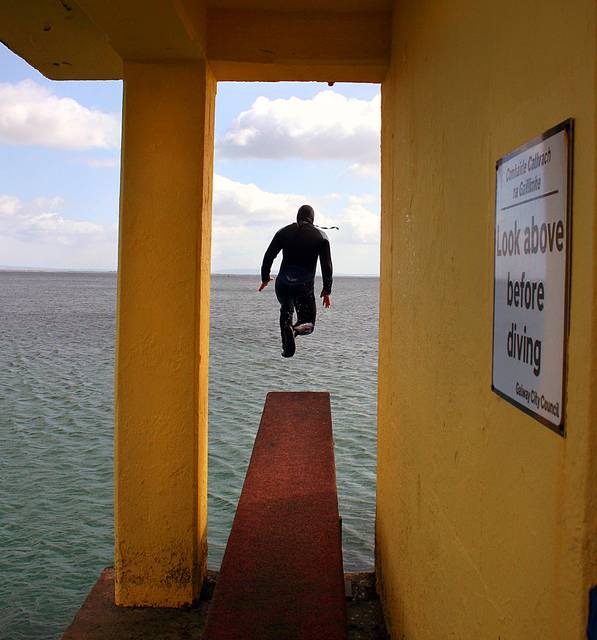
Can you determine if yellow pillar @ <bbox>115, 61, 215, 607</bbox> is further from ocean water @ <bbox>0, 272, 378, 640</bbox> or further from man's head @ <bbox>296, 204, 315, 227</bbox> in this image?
ocean water @ <bbox>0, 272, 378, 640</bbox>

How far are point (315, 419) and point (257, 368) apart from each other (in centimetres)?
1407

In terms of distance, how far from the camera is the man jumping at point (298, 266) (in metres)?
5.98

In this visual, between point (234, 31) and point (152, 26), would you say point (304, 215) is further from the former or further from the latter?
point (152, 26)

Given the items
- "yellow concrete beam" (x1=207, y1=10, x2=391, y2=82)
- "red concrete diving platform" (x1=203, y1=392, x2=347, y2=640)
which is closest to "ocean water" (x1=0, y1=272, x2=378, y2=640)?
"red concrete diving platform" (x1=203, y1=392, x2=347, y2=640)

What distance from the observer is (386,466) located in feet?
13.8

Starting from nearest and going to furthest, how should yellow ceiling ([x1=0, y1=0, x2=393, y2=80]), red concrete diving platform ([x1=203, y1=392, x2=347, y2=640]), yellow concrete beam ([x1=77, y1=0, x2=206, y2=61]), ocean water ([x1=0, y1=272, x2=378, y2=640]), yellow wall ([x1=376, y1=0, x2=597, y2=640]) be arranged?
1. yellow wall ([x1=376, y1=0, x2=597, y2=640])
2. red concrete diving platform ([x1=203, y1=392, x2=347, y2=640])
3. yellow concrete beam ([x1=77, y1=0, x2=206, y2=61])
4. yellow ceiling ([x1=0, y1=0, x2=393, y2=80])
5. ocean water ([x1=0, y1=272, x2=378, y2=640])

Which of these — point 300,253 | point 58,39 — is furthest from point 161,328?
point 300,253

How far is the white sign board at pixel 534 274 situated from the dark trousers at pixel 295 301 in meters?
4.32

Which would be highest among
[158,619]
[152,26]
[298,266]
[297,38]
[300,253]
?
[297,38]

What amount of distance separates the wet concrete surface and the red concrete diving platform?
2.73 feet

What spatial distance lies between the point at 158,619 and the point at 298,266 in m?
3.00

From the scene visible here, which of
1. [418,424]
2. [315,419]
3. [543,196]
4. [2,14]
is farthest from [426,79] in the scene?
[315,419]

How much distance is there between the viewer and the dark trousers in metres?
6.11

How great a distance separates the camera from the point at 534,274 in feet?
4.93
